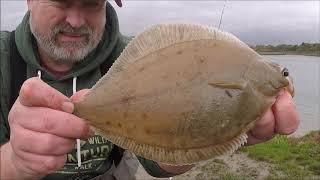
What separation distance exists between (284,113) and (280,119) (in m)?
0.04

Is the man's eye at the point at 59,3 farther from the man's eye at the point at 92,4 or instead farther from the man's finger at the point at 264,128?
the man's finger at the point at 264,128

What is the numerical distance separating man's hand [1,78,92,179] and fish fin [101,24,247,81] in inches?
11.2

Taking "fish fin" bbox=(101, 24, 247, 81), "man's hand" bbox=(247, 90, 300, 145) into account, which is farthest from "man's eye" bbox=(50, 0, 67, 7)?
"man's hand" bbox=(247, 90, 300, 145)

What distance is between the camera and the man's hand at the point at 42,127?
6.83 ft

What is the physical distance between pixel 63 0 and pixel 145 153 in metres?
2.15

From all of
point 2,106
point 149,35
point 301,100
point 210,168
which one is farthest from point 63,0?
point 301,100

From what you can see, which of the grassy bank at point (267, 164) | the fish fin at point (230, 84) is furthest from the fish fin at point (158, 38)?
the grassy bank at point (267, 164)

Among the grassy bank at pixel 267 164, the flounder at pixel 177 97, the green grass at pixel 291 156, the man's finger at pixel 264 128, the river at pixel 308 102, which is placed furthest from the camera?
the river at pixel 308 102

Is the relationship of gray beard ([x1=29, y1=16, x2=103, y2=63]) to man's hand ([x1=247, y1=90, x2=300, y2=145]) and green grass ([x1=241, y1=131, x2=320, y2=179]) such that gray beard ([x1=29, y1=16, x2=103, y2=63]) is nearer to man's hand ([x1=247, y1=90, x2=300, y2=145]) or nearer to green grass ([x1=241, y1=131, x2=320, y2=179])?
man's hand ([x1=247, y1=90, x2=300, y2=145])

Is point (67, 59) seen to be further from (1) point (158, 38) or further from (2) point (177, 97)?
(2) point (177, 97)

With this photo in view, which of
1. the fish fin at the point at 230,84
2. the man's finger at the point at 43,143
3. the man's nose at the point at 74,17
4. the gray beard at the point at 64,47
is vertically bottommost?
the man's finger at the point at 43,143

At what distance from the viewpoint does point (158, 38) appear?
82.0 inches

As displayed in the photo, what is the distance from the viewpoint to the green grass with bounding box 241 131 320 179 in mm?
10484

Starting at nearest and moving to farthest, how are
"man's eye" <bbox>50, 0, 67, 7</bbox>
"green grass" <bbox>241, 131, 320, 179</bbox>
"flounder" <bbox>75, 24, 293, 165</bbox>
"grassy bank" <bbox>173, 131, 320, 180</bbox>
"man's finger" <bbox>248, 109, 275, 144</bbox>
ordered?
1. "flounder" <bbox>75, 24, 293, 165</bbox>
2. "man's finger" <bbox>248, 109, 275, 144</bbox>
3. "man's eye" <bbox>50, 0, 67, 7</bbox>
4. "grassy bank" <bbox>173, 131, 320, 180</bbox>
5. "green grass" <bbox>241, 131, 320, 179</bbox>
